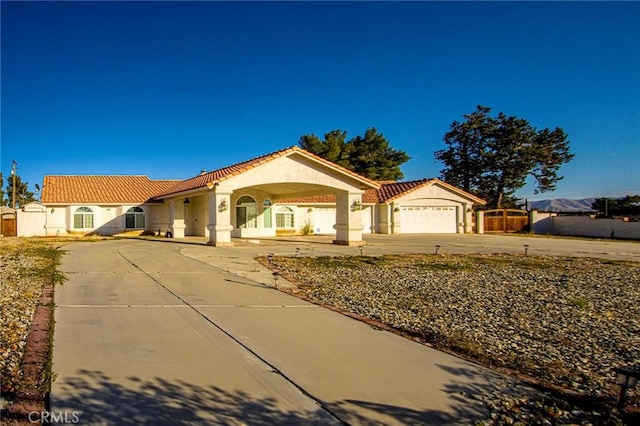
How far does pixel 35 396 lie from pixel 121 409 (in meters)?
0.87

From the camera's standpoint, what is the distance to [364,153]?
172 ft

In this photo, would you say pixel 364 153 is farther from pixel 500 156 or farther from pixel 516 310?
pixel 516 310

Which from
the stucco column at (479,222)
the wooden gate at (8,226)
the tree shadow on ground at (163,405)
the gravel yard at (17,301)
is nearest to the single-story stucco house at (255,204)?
the wooden gate at (8,226)

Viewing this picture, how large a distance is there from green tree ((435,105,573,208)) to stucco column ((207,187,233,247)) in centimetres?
3470

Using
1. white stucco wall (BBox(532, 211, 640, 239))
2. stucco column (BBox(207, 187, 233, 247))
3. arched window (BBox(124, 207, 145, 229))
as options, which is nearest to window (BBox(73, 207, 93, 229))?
arched window (BBox(124, 207, 145, 229))

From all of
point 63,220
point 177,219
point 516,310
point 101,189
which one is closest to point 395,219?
point 177,219

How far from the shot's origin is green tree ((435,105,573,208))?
152ft

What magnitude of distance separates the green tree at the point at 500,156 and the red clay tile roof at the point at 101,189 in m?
29.7

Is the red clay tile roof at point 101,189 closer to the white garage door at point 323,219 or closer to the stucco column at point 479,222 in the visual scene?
the white garage door at point 323,219

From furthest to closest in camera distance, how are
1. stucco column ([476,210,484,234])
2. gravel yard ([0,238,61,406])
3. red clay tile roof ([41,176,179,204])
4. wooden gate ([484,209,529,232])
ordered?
wooden gate ([484,209,529,232])
stucco column ([476,210,484,234])
red clay tile roof ([41,176,179,204])
gravel yard ([0,238,61,406])

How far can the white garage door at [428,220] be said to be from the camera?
3572 cm

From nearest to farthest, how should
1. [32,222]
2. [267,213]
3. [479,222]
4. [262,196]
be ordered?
[262,196], [267,213], [32,222], [479,222]
